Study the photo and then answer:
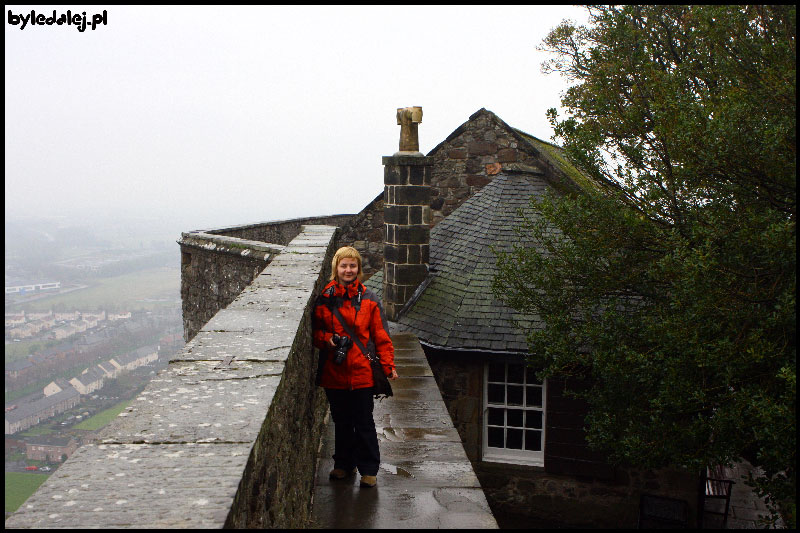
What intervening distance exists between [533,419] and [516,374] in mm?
878

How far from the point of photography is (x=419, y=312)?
11883 millimetres

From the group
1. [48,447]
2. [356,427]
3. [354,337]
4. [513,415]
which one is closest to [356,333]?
[354,337]

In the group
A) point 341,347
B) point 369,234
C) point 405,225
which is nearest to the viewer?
point 341,347

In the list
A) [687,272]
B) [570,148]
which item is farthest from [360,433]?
[570,148]

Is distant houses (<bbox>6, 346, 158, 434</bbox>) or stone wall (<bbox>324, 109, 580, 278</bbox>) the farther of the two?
distant houses (<bbox>6, 346, 158, 434</bbox>)

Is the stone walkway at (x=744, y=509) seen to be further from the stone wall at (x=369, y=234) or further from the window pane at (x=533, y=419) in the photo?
the stone wall at (x=369, y=234)

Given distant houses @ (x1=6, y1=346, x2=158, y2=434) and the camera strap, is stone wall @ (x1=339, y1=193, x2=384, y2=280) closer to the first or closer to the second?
the camera strap

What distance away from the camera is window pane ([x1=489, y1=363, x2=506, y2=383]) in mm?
11420

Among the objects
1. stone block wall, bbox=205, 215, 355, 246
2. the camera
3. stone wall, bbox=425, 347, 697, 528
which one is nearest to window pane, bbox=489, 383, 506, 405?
stone wall, bbox=425, 347, 697, 528

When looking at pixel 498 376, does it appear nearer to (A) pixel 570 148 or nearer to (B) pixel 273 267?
(A) pixel 570 148

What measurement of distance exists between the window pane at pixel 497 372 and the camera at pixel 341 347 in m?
7.55

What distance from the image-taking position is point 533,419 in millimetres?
11531

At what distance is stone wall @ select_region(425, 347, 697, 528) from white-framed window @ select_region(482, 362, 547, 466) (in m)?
0.18

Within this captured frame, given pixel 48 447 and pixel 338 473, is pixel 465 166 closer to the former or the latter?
pixel 338 473
